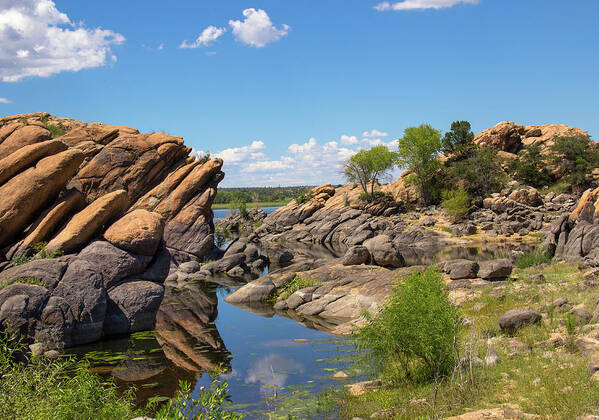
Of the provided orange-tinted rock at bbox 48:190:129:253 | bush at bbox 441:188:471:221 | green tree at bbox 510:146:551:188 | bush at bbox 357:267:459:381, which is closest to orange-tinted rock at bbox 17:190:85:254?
orange-tinted rock at bbox 48:190:129:253

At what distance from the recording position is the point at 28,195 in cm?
2734

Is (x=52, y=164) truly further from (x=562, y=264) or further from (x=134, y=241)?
(x=562, y=264)

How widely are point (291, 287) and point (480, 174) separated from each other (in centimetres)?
6283

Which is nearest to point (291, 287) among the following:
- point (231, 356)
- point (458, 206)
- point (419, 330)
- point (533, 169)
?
point (231, 356)

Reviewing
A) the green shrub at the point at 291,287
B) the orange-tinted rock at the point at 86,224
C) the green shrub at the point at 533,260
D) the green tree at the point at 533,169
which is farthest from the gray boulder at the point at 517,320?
the green tree at the point at 533,169

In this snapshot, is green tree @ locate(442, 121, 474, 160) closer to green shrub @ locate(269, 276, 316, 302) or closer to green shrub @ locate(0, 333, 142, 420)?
green shrub @ locate(269, 276, 316, 302)

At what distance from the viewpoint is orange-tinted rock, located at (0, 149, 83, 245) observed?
26969mm

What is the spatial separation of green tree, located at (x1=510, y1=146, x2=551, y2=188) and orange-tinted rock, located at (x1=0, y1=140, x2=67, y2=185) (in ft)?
262

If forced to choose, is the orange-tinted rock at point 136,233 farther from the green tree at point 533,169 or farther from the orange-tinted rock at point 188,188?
the green tree at point 533,169

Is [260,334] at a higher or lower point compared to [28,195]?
lower

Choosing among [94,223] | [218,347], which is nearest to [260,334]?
[218,347]

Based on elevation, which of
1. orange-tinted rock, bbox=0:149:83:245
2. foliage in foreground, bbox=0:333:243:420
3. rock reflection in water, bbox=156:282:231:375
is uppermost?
orange-tinted rock, bbox=0:149:83:245

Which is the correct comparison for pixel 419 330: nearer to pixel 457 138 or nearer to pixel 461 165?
pixel 461 165

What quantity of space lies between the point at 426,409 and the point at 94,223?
21.9 metres
